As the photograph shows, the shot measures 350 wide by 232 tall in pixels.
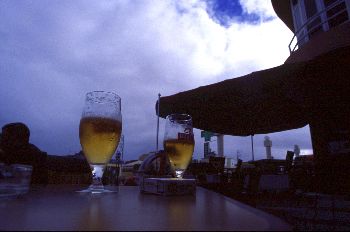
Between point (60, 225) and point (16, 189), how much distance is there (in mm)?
528

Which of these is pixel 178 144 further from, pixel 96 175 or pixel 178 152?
pixel 96 175

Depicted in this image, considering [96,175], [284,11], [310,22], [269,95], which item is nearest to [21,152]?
[96,175]

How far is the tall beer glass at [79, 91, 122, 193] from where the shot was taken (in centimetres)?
90

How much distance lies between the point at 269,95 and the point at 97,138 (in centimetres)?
461

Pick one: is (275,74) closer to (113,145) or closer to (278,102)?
(278,102)

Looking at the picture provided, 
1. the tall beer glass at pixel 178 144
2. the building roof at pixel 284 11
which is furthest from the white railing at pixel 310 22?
the tall beer glass at pixel 178 144

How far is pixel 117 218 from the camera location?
1.26 ft

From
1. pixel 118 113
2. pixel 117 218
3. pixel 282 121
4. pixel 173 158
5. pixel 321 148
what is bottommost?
pixel 117 218

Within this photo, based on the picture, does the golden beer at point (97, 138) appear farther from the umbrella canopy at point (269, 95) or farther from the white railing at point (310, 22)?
the white railing at point (310, 22)

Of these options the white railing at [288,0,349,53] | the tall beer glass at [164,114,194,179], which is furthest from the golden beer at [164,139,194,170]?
the white railing at [288,0,349,53]

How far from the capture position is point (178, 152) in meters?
1.13

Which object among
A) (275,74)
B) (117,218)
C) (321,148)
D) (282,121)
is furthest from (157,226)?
(321,148)

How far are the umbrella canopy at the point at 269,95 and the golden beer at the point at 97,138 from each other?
390 cm

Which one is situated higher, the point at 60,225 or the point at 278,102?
the point at 278,102
